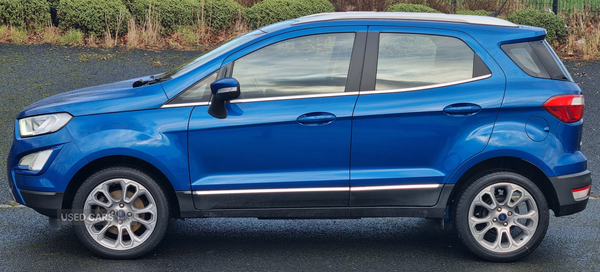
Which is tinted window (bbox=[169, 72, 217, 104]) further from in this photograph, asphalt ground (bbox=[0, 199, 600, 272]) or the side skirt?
asphalt ground (bbox=[0, 199, 600, 272])

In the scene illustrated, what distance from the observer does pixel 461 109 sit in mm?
4520

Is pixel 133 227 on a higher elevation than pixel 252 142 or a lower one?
lower

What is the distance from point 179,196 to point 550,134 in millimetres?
2775

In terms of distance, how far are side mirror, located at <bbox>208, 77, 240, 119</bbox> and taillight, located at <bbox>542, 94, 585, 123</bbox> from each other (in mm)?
2263

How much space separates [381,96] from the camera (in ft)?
14.9

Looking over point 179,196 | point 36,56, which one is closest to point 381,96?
point 179,196

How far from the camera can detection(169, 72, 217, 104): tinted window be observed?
456cm

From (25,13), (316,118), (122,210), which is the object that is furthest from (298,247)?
(25,13)

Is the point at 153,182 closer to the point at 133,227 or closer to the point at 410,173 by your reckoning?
the point at 133,227

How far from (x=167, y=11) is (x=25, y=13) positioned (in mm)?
2746

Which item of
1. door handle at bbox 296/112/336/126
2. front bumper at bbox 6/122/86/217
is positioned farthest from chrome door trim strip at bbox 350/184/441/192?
front bumper at bbox 6/122/86/217

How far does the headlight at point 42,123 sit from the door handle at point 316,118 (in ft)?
5.64

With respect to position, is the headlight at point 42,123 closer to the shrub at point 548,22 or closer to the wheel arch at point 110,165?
the wheel arch at point 110,165

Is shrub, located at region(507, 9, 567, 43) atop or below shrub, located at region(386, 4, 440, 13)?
below
